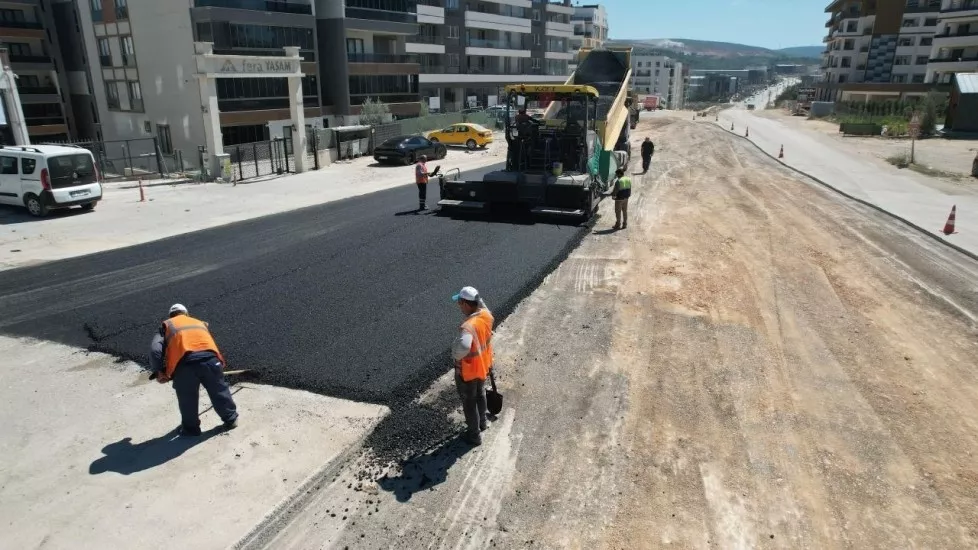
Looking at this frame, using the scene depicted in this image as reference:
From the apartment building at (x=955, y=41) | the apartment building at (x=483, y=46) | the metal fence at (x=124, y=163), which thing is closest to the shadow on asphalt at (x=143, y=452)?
the metal fence at (x=124, y=163)

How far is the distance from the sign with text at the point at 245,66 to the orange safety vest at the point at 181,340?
60.8ft

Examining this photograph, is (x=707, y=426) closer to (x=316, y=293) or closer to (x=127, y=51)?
(x=316, y=293)

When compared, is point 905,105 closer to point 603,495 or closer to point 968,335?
point 968,335

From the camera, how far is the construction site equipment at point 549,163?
14.4 m

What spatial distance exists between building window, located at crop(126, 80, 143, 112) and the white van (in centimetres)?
1607

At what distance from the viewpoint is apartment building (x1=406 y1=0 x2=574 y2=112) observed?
59.4 m

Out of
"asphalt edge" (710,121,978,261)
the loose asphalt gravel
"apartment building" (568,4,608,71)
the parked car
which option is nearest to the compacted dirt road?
the loose asphalt gravel

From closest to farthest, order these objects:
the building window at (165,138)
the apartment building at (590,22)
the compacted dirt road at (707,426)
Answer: the compacted dirt road at (707,426)
the building window at (165,138)
the apartment building at (590,22)

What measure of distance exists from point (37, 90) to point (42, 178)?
36427 mm

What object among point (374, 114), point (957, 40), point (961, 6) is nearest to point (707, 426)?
point (374, 114)

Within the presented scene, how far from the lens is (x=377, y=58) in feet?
143

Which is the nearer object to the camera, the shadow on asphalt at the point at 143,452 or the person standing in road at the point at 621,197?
the shadow on asphalt at the point at 143,452

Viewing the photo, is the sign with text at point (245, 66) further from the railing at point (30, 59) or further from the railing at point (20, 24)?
the railing at point (20, 24)

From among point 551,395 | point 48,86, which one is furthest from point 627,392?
point 48,86
